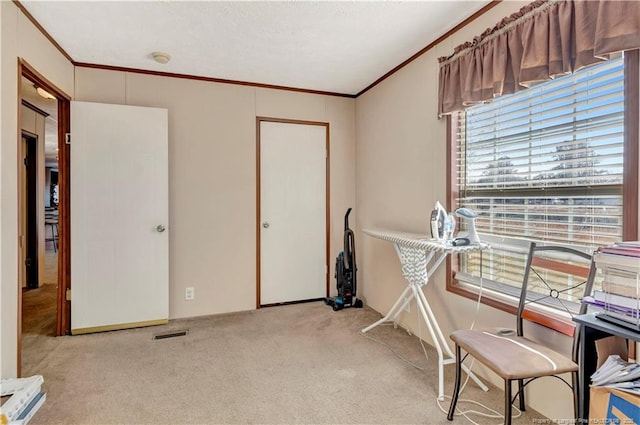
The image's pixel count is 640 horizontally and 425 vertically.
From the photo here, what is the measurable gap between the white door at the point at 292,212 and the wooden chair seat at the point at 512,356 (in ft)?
7.28

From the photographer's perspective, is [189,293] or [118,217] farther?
[189,293]

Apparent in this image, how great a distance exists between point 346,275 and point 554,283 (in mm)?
2075

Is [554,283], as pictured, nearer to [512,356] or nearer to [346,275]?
[512,356]

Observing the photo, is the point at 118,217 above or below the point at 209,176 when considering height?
below

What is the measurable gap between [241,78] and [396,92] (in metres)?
1.52

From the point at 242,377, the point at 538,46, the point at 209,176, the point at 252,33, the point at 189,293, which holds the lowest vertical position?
the point at 242,377

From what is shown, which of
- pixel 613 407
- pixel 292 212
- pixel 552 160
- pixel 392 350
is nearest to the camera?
pixel 613 407

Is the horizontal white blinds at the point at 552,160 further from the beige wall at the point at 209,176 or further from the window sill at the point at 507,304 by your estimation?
the beige wall at the point at 209,176

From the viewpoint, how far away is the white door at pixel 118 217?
2941mm

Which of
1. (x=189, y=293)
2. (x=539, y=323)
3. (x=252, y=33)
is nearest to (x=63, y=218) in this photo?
(x=189, y=293)

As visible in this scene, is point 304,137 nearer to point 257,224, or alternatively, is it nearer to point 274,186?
point 274,186

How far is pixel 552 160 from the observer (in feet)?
6.05

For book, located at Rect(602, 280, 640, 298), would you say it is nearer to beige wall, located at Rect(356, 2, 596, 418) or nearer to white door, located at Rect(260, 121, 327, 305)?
beige wall, located at Rect(356, 2, 596, 418)

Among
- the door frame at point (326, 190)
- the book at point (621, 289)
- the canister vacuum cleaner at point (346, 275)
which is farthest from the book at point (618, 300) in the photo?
the door frame at point (326, 190)
